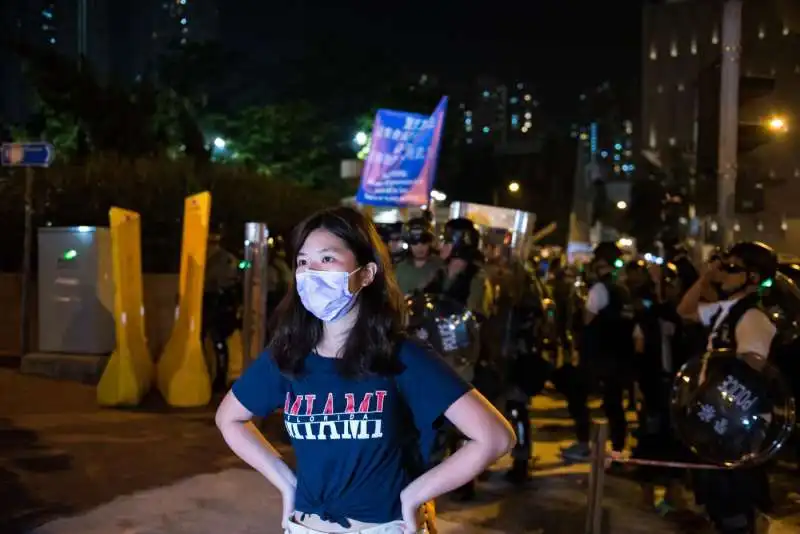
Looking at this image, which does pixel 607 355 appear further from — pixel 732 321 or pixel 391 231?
pixel 732 321

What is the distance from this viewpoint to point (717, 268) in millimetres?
6348

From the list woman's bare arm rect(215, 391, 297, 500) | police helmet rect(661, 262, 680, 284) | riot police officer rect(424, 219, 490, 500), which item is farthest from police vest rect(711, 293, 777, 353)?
police helmet rect(661, 262, 680, 284)

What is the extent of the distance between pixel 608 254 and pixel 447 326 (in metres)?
2.50

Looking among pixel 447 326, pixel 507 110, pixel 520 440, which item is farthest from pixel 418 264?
pixel 507 110

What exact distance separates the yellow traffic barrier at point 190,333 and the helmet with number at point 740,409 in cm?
563

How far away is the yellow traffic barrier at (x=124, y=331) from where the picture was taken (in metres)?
9.50

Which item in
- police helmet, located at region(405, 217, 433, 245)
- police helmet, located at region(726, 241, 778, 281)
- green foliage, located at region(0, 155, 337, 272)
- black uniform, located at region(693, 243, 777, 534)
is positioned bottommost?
black uniform, located at region(693, 243, 777, 534)

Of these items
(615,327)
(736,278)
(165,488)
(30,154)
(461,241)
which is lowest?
(165,488)

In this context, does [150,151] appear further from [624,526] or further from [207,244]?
[624,526]

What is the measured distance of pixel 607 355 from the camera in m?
7.74

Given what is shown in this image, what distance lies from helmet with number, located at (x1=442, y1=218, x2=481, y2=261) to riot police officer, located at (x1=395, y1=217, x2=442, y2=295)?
13cm

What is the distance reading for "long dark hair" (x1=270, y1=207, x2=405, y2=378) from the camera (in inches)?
105

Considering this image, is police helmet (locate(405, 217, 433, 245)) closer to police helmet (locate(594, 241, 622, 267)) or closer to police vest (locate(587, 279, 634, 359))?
police vest (locate(587, 279, 634, 359))

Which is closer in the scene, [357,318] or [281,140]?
[357,318]
